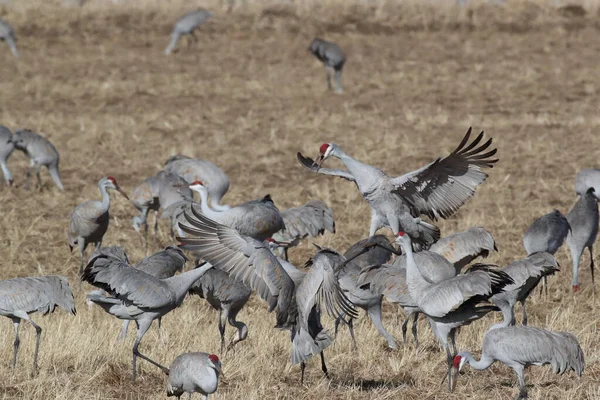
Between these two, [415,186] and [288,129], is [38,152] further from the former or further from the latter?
[415,186]

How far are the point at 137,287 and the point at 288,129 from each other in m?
10.7

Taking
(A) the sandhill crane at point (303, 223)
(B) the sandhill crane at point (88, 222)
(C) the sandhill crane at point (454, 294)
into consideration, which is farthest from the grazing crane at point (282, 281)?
(B) the sandhill crane at point (88, 222)

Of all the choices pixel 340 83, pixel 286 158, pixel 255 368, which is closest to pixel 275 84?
pixel 340 83

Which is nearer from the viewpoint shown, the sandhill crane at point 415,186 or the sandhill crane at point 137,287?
the sandhill crane at point 137,287

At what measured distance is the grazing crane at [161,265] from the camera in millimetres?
7758

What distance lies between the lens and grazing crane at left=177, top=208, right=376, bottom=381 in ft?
21.5

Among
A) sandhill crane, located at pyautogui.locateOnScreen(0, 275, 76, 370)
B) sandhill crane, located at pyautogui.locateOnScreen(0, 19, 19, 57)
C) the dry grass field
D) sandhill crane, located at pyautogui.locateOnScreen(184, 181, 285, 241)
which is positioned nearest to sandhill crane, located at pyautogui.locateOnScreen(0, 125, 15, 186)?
the dry grass field

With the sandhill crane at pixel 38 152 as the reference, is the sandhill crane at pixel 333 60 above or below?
below

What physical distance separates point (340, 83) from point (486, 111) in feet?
11.3

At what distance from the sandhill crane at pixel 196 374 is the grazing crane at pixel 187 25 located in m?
18.4

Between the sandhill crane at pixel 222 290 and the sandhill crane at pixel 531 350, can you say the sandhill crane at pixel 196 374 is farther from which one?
→ the sandhill crane at pixel 222 290

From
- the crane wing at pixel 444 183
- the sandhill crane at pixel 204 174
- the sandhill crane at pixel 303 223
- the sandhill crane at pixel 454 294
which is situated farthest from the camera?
the sandhill crane at pixel 204 174

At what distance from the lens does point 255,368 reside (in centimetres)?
691

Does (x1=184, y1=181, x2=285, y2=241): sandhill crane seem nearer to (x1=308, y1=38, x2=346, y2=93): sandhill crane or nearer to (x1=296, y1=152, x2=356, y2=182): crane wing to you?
(x1=296, y1=152, x2=356, y2=182): crane wing
